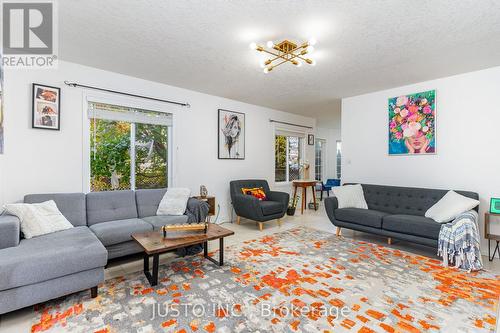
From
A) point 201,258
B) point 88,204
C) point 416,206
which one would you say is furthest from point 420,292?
point 88,204

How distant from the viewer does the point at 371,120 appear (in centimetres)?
452

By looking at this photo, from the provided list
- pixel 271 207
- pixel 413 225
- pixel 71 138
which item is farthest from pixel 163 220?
pixel 413 225

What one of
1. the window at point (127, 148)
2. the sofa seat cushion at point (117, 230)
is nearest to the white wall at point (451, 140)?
the window at point (127, 148)

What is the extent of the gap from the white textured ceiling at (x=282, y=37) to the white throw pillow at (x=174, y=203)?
1.77m

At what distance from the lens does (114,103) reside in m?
3.54

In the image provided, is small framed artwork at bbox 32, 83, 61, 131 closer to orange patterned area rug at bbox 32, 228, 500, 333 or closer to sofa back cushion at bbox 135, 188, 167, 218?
sofa back cushion at bbox 135, 188, 167, 218

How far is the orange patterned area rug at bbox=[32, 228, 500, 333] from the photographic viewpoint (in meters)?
1.78

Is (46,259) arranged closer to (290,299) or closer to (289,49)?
(290,299)

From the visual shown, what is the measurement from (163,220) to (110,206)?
2.46 ft

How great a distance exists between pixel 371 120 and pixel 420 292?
3121mm

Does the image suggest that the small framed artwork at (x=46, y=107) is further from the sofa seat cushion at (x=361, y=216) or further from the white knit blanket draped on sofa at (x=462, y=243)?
the white knit blanket draped on sofa at (x=462, y=243)

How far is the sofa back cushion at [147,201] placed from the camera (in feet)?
11.1

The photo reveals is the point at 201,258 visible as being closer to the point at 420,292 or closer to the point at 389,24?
the point at 420,292

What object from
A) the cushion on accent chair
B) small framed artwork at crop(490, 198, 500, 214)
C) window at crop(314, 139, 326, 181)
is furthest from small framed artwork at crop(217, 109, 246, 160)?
window at crop(314, 139, 326, 181)
